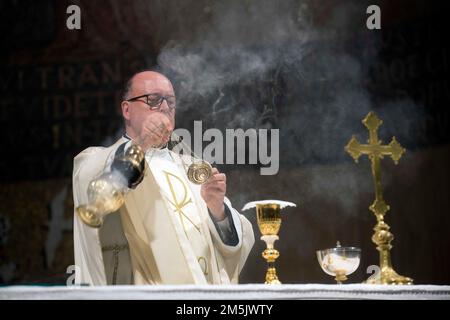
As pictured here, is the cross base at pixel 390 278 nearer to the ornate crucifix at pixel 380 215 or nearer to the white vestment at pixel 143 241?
the ornate crucifix at pixel 380 215

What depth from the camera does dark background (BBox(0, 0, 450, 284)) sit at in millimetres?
6512

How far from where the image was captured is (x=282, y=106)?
6.66 meters

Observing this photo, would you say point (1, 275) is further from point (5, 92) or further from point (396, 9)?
point (396, 9)

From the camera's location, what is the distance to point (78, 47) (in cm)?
678

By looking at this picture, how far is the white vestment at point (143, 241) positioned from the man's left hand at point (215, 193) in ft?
0.27

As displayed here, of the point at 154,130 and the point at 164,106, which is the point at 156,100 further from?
the point at 154,130

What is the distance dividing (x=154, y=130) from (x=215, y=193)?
1.86 feet

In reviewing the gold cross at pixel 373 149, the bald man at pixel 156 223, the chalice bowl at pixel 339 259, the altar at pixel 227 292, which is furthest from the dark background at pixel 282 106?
the altar at pixel 227 292

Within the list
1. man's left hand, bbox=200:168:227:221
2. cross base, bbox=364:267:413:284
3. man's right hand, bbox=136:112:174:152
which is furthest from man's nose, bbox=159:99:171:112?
cross base, bbox=364:267:413:284

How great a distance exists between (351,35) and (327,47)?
0.22m

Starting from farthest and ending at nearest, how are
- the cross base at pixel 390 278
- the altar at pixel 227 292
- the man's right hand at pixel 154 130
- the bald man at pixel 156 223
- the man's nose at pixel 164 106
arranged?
the man's nose at pixel 164 106 < the man's right hand at pixel 154 130 < the bald man at pixel 156 223 < the cross base at pixel 390 278 < the altar at pixel 227 292

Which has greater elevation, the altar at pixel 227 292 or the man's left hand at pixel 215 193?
the man's left hand at pixel 215 193

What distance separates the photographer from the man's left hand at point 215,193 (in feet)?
16.8
